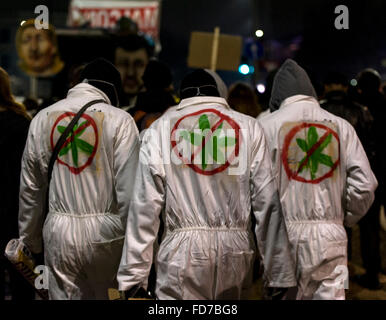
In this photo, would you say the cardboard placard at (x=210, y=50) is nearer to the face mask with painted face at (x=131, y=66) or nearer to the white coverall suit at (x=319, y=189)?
the face mask with painted face at (x=131, y=66)

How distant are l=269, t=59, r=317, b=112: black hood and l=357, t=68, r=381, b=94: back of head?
2548mm

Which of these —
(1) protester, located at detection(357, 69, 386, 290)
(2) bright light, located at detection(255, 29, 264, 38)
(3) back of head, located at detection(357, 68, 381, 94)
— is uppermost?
(2) bright light, located at detection(255, 29, 264, 38)

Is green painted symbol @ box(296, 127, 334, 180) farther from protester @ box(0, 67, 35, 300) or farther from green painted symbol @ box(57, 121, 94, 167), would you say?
protester @ box(0, 67, 35, 300)

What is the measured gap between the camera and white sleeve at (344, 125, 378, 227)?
15.5 feet

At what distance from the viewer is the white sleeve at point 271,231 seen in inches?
155

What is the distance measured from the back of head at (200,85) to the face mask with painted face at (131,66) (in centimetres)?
507

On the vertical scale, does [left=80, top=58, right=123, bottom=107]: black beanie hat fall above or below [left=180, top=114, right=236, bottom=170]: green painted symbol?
above

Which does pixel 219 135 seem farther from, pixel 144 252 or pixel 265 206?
pixel 144 252

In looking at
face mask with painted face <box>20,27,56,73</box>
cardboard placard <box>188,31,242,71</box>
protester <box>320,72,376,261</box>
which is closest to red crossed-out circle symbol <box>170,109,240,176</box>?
protester <box>320,72,376,261</box>

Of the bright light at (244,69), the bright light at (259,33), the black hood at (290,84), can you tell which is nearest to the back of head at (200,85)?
the black hood at (290,84)

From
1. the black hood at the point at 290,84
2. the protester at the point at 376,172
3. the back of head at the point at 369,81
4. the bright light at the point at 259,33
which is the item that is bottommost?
the protester at the point at 376,172

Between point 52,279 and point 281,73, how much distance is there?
2.42 meters

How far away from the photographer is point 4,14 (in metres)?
29.9

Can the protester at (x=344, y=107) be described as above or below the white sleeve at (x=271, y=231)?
above
